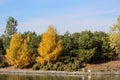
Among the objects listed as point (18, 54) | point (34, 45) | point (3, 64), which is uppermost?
point (34, 45)

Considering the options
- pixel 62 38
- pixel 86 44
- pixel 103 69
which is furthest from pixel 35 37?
pixel 103 69

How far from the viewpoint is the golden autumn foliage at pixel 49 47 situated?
7312 centimetres

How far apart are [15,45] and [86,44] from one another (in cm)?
1590

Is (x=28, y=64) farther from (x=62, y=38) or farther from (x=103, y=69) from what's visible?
(x=103, y=69)

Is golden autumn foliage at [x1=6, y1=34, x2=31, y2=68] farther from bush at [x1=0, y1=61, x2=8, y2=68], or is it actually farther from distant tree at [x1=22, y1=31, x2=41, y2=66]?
bush at [x1=0, y1=61, x2=8, y2=68]

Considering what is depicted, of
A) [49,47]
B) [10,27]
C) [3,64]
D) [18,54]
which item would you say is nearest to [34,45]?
[18,54]

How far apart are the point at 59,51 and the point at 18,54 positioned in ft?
31.5

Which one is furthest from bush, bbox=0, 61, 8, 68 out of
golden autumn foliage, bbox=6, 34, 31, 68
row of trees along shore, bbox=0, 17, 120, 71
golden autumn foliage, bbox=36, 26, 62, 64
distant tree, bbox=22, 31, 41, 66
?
golden autumn foliage, bbox=36, 26, 62, 64

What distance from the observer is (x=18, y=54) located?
251 feet

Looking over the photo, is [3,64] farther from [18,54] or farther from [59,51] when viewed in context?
[59,51]

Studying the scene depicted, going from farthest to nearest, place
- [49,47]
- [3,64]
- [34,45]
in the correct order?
[34,45]
[3,64]
[49,47]

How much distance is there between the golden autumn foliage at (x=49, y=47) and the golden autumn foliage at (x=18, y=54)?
12.5ft

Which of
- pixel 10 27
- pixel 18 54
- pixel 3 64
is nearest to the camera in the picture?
pixel 18 54

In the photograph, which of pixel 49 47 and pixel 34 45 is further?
pixel 34 45
